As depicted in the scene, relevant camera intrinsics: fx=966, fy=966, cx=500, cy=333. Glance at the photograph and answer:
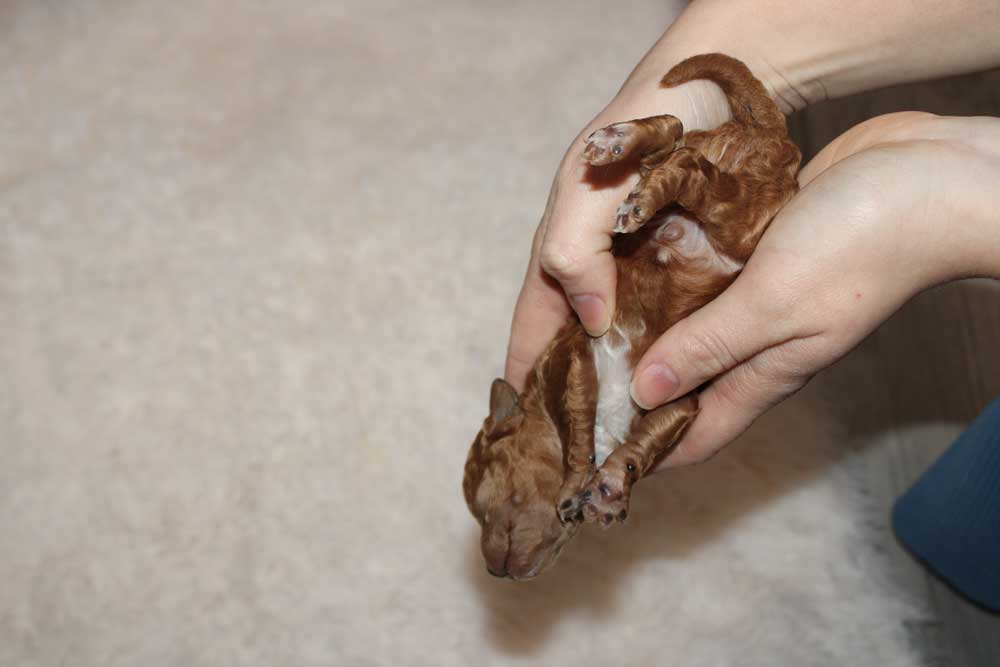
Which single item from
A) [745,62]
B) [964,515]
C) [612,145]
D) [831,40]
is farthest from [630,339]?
[964,515]

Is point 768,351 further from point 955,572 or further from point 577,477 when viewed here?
point 955,572

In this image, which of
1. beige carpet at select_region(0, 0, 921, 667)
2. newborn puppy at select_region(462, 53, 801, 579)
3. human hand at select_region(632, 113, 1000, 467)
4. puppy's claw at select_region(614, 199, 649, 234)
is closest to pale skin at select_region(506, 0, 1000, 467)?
human hand at select_region(632, 113, 1000, 467)

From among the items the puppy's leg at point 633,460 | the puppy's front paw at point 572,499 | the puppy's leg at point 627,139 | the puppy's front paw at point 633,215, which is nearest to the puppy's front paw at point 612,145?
the puppy's leg at point 627,139

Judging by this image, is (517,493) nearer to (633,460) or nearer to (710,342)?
(633,460)

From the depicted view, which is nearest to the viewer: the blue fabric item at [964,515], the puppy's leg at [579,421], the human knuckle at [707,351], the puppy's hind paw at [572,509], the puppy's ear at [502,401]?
the human knuckle at [707,351]

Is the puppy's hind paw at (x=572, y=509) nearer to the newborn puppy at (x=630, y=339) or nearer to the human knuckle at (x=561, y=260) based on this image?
the newborn puppy at (x=630, y=339)

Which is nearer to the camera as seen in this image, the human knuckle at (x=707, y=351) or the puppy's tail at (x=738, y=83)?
the human knuckle at (x=707, y=351)
